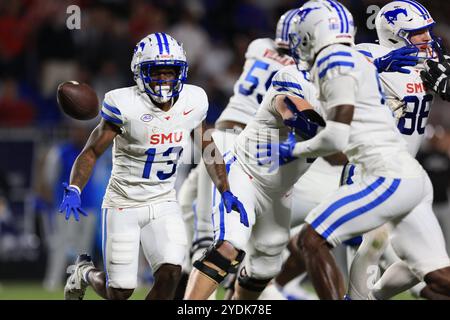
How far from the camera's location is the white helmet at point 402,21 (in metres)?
5.71

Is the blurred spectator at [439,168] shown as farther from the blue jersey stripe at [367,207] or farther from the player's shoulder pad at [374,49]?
the blue jersey stripe at [367,207]

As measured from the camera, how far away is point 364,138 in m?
4.85

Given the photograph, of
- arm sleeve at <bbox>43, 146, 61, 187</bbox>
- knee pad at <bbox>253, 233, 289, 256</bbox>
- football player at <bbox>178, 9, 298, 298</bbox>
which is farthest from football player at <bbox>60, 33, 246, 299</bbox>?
arm sleeve at <bbox>43, 146, 61, 187</bbox>

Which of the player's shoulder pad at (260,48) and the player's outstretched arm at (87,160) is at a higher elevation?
the player's shoulder pad at (260,48)

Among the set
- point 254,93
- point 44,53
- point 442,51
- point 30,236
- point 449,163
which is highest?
point 442,51

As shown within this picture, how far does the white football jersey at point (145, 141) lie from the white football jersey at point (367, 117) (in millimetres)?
980

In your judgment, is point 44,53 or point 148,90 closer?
point 148,90

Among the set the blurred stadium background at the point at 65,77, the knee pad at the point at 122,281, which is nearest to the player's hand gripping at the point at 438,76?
the knee pad at the point at 122,281

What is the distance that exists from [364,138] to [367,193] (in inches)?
11.0

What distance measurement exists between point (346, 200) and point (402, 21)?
1433 millimetres

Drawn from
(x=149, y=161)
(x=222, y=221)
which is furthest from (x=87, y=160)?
(x=222, y=221)

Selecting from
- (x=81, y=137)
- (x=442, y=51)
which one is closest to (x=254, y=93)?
(x=442, y=51)

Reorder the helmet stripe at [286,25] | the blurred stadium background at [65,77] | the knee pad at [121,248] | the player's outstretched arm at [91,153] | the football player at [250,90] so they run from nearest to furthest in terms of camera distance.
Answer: the player's outstretched arm at [91,153] < the knee pad at [121,248] < the helmet stripe at [286,25] < the football player at [250,90] < the blurred stadium background at [65,77]

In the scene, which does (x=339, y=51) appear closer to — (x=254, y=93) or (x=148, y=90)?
(x=148, y=90)
